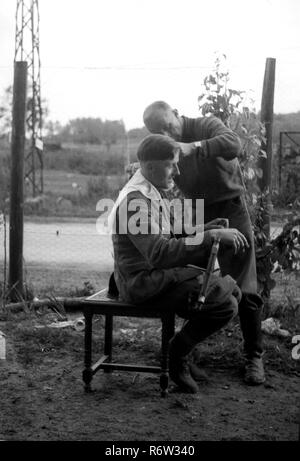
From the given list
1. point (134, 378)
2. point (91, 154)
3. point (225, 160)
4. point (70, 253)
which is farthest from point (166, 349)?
point (91, 154)

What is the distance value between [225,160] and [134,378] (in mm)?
1492

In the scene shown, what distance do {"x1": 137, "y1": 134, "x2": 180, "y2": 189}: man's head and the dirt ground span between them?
49.5 inches

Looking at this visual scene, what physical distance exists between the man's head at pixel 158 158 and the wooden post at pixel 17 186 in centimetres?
256

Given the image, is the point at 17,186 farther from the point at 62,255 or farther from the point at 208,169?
the point at 62,255

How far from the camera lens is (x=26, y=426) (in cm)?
390

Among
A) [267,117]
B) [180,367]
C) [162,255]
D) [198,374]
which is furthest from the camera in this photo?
[267,117]

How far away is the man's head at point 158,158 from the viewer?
4.03 m

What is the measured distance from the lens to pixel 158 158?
160 inches

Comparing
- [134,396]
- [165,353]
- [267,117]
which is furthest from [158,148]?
[267,117]

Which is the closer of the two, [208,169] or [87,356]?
[87,356]

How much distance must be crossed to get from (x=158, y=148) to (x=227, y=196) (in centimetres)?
92

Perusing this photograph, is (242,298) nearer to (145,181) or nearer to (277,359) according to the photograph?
(277,359)

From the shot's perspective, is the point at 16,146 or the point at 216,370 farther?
the point at 16,146

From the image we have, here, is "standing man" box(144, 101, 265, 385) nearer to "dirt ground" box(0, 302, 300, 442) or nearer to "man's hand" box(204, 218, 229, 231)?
"dirt ground" box(0, 302, 300, 442)
